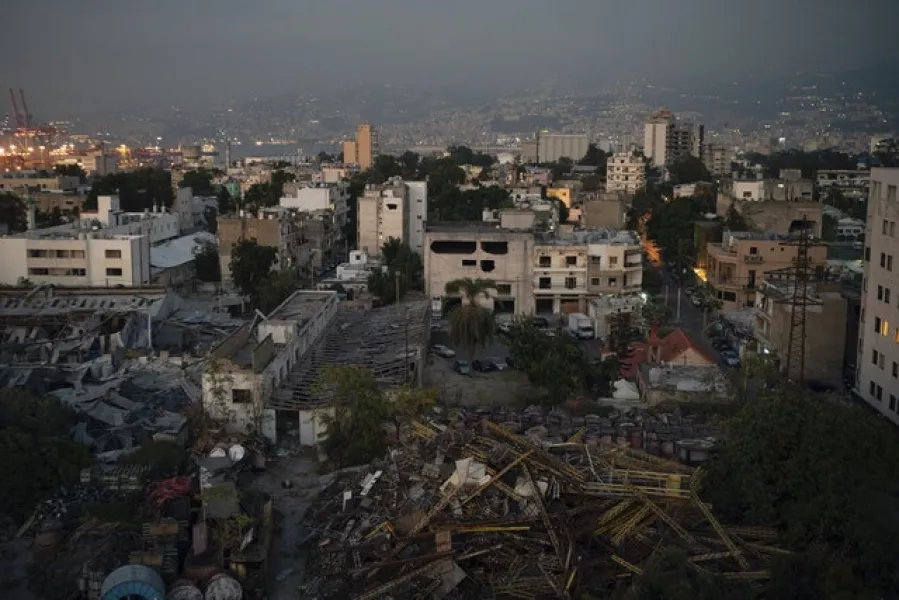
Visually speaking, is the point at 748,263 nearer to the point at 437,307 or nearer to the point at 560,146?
the point at 437,307

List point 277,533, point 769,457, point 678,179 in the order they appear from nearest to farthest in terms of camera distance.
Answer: point 769,457, point 277,533, point 678,179

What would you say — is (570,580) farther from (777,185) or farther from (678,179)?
(678,179)

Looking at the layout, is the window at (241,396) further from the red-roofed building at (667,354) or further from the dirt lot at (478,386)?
the red-roofed building at (667,354)

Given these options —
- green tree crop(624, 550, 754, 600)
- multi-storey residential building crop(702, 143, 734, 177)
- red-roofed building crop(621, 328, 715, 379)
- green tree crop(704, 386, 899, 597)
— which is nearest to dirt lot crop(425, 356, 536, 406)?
red-roofed building crop(621, 328, 715, 379)

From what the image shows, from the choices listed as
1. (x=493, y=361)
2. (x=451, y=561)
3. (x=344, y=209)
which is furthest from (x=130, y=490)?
(x=344, y=209)

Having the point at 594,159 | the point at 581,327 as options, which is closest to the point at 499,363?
the point at 581,327

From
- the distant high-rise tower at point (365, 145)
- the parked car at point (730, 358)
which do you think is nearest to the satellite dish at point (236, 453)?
the parked car at point (730, 358)
